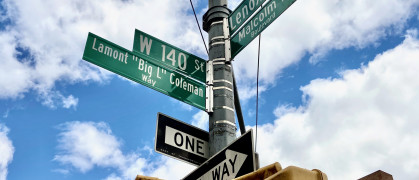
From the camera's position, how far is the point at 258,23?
13.6ft

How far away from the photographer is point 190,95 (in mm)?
4148

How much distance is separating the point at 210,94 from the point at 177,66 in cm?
60

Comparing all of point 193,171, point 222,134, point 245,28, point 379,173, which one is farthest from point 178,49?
point 379,173

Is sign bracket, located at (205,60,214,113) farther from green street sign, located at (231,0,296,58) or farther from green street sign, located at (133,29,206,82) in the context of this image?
green street sign, located at (231,0,296,58)

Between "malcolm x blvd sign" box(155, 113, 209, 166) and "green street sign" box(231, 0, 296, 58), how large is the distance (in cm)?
106

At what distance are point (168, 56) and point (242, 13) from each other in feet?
3.32

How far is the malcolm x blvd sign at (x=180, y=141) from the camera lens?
360cm

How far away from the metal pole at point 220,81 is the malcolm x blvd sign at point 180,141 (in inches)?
4.5

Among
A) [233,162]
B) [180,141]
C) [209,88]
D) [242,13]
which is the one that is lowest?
[233,162]

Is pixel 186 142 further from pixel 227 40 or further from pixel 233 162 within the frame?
pixel 227 40

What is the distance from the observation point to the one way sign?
297 centimetres

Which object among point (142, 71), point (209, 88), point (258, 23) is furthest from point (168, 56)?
point (258, 23)

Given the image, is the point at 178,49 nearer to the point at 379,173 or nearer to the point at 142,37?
the point at 142,37

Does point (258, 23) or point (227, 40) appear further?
point (227, 40)
